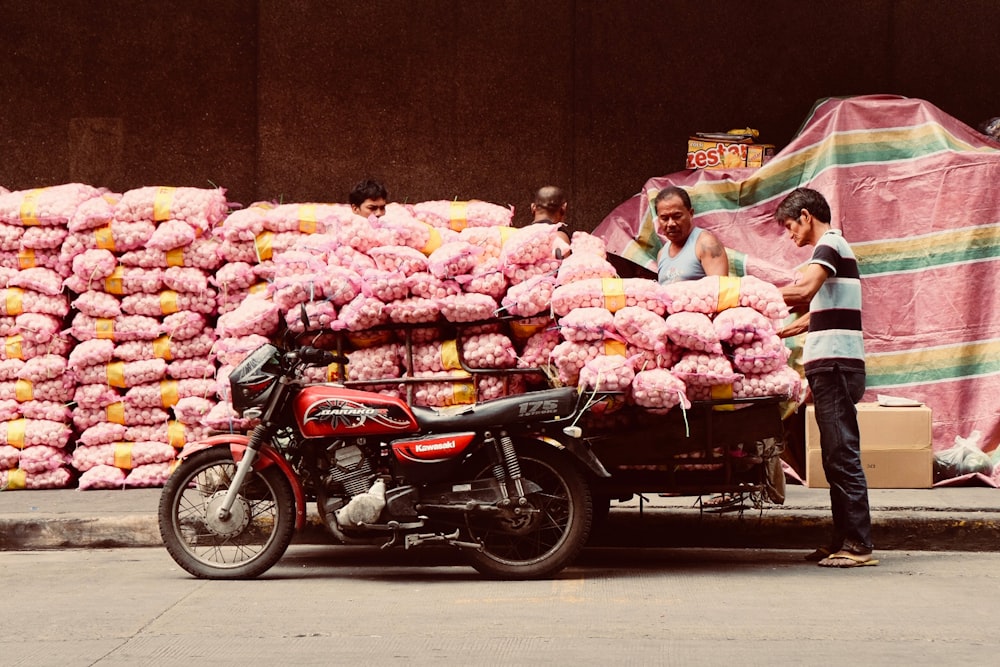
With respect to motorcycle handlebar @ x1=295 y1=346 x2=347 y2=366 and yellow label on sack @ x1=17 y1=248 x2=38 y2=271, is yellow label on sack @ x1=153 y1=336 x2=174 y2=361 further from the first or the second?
motorcycle handlebar @ x1=295 y1=346 x2=347 y2=366

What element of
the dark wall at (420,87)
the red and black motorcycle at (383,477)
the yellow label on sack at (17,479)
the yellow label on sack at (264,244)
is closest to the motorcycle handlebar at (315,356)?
the red and black motorcycle at (383,477)

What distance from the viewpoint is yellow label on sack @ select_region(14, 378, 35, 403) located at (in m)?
8.82

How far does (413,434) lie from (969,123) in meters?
6.07

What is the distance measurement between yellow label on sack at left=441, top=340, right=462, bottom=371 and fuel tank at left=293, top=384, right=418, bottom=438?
35cm

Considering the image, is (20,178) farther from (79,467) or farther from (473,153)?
(473,153)

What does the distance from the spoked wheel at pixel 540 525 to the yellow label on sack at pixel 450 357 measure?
0.53 meters

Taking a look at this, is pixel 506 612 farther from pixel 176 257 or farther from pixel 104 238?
pixel 104 238

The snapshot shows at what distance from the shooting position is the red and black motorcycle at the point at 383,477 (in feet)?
20.8

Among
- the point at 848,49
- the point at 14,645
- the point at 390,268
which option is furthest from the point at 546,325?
the point at 848,49

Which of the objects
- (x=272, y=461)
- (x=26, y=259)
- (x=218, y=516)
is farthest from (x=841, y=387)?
(x=26, y=259)

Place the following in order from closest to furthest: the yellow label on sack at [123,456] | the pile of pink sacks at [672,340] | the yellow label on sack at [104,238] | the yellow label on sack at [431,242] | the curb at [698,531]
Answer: the pile of pink sacks at [672,340] → the yellow label on sack at [431,242] → the curb at [698,531] → the yellow label on sack at [104,238] → the yellow label on sack at [123,456]

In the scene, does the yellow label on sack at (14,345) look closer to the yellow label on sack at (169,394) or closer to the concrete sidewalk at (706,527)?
the yellow label on sack at (169,394)

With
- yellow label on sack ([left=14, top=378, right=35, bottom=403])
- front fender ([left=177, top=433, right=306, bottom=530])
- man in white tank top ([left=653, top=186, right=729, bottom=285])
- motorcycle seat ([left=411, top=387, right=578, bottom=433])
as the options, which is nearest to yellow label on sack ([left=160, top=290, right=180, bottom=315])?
yellow label on sack ([left=14, top=378, right=35, bottom=403])

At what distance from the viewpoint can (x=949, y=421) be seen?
905cm
